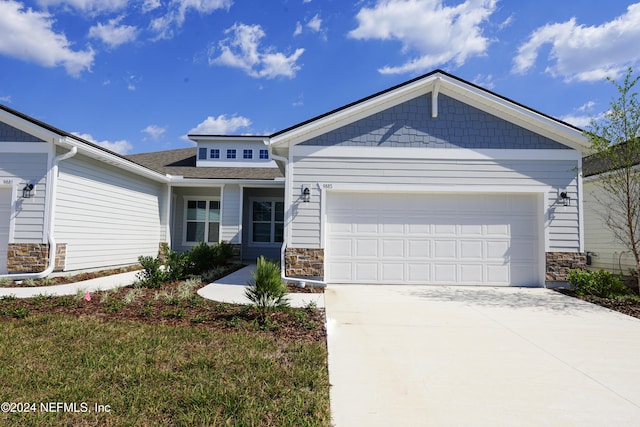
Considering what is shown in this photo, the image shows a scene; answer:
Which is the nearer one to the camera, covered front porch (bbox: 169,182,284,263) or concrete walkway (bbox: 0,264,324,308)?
concrete walkway (bbox: 0,264,324,308)

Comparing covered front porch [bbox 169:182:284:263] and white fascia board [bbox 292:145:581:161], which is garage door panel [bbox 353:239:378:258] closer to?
white fascia board [bbox 292:145:581:161]

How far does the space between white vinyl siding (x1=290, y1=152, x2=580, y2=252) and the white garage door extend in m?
6.91

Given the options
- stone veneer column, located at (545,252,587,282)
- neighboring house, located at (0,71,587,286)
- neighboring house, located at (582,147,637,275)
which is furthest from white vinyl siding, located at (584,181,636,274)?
neighboring house, located at (0,71,587,286)

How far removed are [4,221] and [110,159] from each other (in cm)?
274

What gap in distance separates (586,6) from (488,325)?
7.76 m

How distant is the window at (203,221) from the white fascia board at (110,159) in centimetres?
174

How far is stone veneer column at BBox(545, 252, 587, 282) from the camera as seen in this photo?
7.80 m

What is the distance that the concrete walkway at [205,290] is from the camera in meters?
6.27

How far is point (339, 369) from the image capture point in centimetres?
335

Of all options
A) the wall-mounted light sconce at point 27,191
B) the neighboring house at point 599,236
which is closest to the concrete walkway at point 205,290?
the wall-mounted light sconce at point 27,191

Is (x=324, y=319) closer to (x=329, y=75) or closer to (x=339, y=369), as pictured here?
(x=339, y=369)

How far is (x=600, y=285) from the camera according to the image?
7.07 meters

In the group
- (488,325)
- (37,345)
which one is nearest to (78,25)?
(37,345)

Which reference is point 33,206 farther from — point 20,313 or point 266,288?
point 266,288
